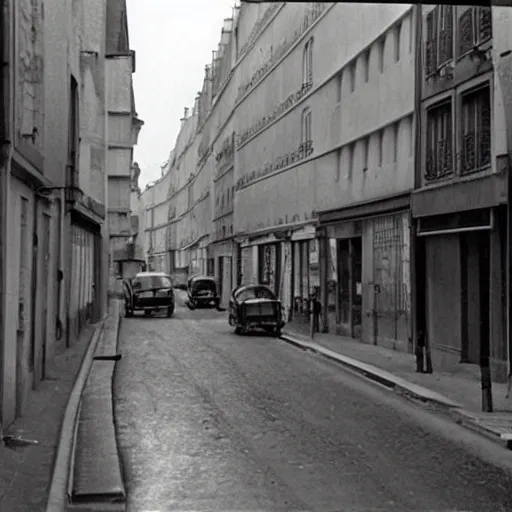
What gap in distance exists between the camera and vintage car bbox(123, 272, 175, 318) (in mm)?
37438

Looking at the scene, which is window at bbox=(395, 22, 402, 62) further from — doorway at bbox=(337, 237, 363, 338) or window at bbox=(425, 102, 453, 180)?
doorway at bbox=(337, 237, 363, 338)

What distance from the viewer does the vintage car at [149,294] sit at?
37438 mm

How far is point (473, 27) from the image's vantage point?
691 inches

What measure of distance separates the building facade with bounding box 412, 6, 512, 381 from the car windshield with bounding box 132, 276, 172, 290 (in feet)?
63.0

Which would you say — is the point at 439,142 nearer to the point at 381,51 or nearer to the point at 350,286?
the point at 381,51

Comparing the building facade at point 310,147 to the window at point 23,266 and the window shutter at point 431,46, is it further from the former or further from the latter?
the window at point 23,266

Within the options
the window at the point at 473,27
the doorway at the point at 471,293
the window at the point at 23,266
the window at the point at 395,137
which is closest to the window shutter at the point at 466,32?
the window at the point at 473,27

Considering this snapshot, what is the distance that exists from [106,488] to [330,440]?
11.8 feet

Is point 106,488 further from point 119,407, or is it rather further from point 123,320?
point 123,320

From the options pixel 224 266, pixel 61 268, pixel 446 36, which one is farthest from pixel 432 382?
pixel 224 266

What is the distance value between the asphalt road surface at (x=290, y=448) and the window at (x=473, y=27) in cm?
688

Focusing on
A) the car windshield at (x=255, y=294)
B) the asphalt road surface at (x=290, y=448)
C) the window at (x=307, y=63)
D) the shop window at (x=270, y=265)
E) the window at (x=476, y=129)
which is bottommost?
the asphalt road surface at (x=290, y=448)

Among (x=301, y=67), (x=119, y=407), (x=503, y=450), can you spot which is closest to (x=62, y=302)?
(x=119, y=407)

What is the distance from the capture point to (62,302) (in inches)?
803
